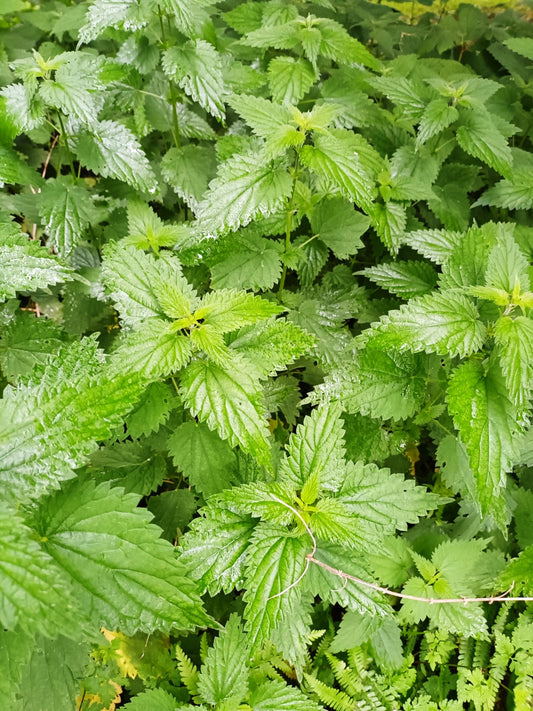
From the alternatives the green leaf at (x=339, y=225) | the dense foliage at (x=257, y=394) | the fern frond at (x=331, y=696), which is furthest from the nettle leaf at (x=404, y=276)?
the fern frond at (x=331, y=696)

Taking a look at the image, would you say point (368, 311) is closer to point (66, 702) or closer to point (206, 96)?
point (206, 96)

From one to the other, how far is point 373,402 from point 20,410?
92 cm

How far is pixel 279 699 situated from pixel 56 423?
3.25 ft

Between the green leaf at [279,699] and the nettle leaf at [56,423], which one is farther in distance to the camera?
the green leaf at [279,699]

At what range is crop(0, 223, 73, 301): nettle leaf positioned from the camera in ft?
4.26

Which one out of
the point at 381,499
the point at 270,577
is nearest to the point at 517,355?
the point at 381,499

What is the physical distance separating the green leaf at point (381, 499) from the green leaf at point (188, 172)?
3.99ft

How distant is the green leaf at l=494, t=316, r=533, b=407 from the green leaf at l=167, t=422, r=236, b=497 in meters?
0.71

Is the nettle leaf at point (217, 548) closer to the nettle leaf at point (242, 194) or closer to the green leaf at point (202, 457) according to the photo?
the green leaf at point (202, 457)

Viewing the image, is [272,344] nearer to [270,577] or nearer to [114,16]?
[270,577]

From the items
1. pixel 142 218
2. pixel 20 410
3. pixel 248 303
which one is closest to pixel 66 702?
pixel 20 410

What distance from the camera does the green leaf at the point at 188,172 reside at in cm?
203

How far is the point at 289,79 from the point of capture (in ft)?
6.43

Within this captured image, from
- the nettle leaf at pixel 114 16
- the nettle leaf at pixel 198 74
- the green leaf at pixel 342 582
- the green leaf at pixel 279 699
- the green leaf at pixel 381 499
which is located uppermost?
the nettle leaf at pixel 114 16
